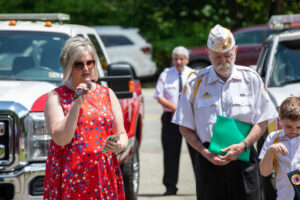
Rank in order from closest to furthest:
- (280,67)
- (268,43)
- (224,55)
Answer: (224,55), (280,67), (268,43)

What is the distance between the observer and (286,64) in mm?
7668

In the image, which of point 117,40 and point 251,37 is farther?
point 117,40

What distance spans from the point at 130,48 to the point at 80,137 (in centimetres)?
1933

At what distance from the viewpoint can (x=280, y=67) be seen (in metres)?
7.68

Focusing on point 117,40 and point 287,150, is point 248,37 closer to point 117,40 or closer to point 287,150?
point 117,40

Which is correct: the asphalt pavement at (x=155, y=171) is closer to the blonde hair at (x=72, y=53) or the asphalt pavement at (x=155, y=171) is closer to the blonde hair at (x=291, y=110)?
the blonde hair at (x=291, y=110)

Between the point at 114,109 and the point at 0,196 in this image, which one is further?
the point at 0,196

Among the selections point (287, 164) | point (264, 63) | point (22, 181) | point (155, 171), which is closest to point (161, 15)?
point (155, 171)

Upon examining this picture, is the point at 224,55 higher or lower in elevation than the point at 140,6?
lower

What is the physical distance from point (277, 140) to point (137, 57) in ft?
62.0

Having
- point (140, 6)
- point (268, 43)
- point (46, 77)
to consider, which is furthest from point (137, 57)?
point (46, 77)

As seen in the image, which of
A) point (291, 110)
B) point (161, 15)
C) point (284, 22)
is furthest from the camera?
point (161, 15)

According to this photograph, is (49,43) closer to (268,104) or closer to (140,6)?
(268,104)

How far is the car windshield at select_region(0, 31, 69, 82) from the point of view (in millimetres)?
6570
